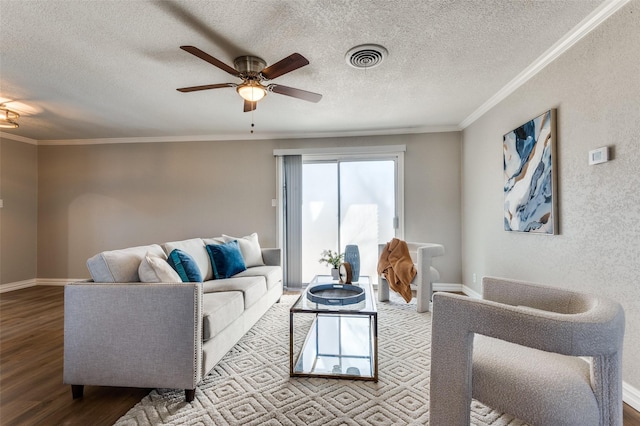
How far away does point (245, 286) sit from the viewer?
2.78 m

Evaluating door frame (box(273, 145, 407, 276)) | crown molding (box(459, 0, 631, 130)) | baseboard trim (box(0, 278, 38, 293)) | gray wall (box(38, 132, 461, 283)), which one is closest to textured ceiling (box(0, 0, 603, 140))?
crown molding (box(459, 0, 631, 130))

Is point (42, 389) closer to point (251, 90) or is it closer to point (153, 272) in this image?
point (153, 272)

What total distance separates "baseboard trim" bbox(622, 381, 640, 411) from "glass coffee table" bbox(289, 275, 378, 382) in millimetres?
1496

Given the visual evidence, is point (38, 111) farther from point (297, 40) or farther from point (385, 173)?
point (385, 173)

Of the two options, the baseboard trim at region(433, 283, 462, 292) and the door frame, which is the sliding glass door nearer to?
the door frame

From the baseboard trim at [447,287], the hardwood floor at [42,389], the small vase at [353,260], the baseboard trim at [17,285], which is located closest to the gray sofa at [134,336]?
the hardwood floor at [42,389]

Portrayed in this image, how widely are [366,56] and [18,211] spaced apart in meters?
5.90

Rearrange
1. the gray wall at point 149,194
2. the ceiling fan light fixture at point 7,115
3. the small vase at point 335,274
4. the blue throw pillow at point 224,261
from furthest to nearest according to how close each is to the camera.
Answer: the gray wall at point 149,194
the ceiling fan light fixture at point 7,115
the blue throw pillow at point 224,261
the small vase at point 335,274

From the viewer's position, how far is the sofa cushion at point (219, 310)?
1974 millimetres

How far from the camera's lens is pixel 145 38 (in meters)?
2.25

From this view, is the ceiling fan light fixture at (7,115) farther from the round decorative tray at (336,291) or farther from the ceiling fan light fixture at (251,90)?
the round decorative tray at (336,291)

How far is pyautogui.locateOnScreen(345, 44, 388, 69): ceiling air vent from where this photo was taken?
236 centimetres

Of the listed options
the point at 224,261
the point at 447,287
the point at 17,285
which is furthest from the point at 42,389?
the point at 447,287

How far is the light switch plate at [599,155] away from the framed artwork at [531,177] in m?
0.37
